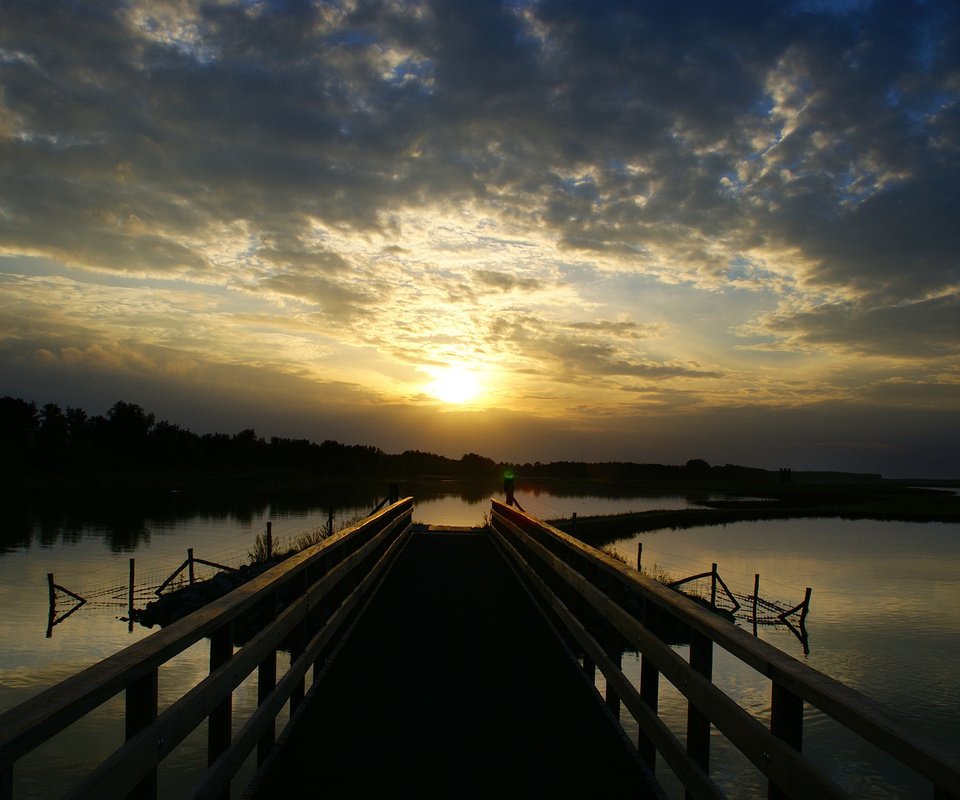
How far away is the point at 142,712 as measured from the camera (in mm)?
2742

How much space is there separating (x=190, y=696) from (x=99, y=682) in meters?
0.91

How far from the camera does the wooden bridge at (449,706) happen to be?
8.02ft

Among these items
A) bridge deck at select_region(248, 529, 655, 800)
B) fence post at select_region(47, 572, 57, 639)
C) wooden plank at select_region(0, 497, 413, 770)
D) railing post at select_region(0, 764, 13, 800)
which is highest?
wooden plank at select_region(0, 497, 413, 770)

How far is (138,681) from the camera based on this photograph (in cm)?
273

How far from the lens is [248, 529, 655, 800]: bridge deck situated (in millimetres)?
4375

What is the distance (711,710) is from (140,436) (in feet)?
485

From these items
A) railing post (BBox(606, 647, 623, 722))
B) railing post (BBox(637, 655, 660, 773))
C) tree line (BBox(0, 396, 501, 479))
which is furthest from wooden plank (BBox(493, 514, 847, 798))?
tree line (BBox(0, 396, 501, 479))

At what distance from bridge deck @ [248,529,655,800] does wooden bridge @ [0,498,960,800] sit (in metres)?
0.02

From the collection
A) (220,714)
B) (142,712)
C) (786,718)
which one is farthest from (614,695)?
(142,712)

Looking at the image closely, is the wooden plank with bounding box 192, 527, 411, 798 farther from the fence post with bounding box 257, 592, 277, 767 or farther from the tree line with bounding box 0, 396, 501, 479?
the tree line with bounding box 0, 396, 501, 479

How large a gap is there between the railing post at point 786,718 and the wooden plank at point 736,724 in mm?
48

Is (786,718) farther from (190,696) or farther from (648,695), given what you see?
(190,696)

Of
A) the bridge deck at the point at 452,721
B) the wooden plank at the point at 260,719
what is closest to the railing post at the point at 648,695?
the bridge deck at the point at 452,721

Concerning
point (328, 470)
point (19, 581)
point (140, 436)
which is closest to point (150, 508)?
point (19, 581)
